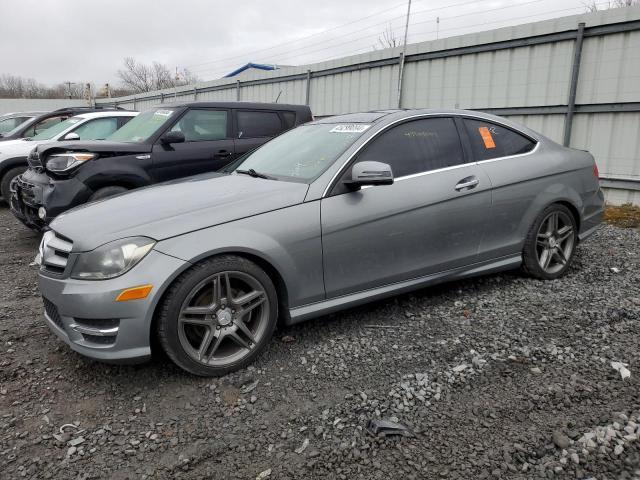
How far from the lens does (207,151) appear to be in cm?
627

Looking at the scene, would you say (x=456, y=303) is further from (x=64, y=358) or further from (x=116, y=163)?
(x=116, y=163)

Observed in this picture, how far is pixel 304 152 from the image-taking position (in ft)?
12.4

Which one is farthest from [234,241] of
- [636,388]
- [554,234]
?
[554,234]

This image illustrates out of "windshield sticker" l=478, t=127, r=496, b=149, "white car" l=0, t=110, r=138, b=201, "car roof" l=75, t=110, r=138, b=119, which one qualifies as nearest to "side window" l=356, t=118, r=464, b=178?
"windshield sticker" l=478, t=127, r=496, b=149

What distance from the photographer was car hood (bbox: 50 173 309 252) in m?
2.81

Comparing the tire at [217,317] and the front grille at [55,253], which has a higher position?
the front grille at [55,253]

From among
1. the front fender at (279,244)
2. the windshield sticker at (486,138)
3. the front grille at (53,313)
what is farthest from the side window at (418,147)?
the front grille at (53,313)

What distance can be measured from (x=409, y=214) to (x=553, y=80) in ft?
18.0

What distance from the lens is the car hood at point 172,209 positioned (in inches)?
111

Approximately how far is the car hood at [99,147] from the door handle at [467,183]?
12.5 ft

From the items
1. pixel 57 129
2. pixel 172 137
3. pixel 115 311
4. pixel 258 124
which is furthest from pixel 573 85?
pixel 57 129

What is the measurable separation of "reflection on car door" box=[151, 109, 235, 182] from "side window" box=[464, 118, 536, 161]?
343 centimetres

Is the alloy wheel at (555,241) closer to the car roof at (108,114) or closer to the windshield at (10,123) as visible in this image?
the car roof at (108,114)

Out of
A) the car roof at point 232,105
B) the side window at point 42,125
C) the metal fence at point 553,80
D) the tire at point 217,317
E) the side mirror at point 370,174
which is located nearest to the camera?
the tire at point 217,317
